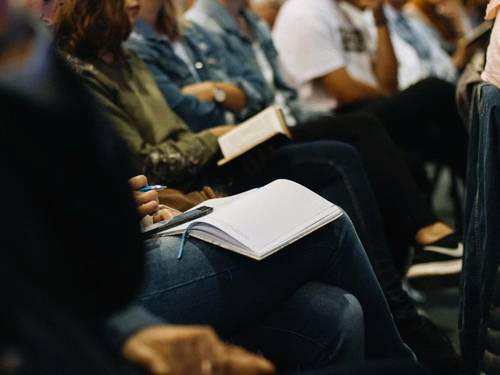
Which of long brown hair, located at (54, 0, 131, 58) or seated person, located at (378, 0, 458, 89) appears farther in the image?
seated person, located at (378, 0, 458, 89)

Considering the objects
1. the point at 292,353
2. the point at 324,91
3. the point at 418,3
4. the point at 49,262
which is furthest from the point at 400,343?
the point at 418,3

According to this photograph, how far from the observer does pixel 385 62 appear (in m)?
3.57

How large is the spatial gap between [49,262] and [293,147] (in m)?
1.49

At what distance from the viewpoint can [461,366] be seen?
6.64 feet

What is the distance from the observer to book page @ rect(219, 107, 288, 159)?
2205mm

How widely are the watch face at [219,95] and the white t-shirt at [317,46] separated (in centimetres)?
63

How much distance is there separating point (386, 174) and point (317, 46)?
89cm

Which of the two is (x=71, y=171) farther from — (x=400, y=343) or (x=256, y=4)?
(x=256, y=4)

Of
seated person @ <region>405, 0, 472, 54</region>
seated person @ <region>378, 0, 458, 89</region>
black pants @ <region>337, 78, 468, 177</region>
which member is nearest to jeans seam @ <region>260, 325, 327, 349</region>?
black pants @ <region>337, 78, 468, 177</region>

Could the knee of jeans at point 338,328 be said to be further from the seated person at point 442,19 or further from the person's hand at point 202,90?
the seated person at point 442,19

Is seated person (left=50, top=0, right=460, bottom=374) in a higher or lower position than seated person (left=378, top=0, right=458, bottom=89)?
higher

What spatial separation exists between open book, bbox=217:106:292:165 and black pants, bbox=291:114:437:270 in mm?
315

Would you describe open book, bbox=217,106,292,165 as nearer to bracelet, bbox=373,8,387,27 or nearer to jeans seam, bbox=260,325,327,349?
jeans seam, bbox=260,325,327,349

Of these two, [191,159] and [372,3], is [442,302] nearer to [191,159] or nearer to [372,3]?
[191,159]
